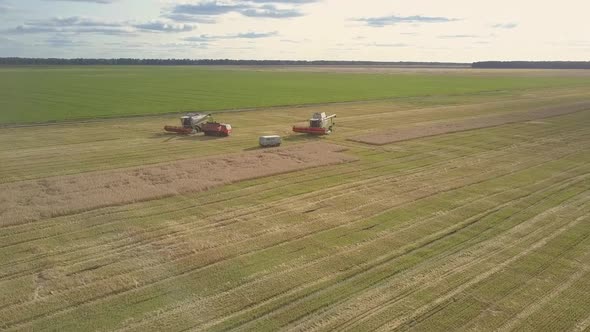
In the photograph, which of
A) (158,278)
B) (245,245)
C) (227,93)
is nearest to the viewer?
(158,278)

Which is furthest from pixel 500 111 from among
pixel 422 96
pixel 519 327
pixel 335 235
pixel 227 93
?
pixel 519 327

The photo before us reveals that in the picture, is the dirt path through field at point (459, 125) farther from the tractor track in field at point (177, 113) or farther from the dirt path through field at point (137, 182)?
the tractor track in field at point (177, 113)

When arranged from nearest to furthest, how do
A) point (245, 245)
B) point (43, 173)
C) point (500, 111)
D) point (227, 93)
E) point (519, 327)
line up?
point (519, 327) → point (245, 245) → point (43, 173) → point (500, 111) → point (227, 93)

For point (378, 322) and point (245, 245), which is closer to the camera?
point (378, 322)

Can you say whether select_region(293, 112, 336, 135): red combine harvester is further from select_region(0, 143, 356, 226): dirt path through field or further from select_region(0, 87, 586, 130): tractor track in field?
select_region(0, 87, 586, 130): tractor track in field

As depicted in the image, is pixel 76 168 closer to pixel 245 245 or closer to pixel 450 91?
pixel 245 245

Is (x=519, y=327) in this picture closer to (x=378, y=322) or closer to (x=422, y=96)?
(x=378, y=322)

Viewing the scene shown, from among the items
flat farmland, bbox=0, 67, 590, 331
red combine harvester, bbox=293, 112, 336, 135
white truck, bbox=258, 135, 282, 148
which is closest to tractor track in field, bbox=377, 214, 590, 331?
flat farmland, bbox=0, 67, 590, 331
